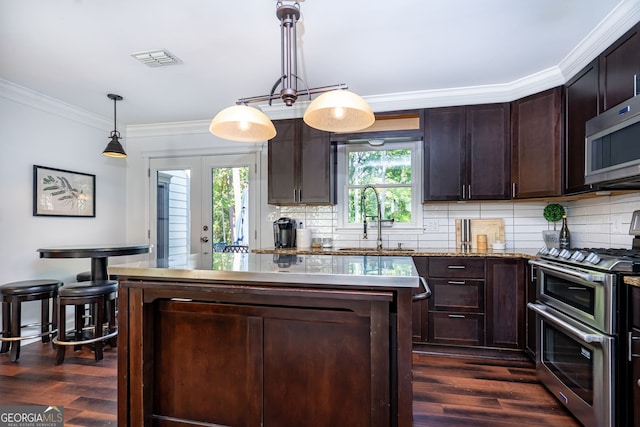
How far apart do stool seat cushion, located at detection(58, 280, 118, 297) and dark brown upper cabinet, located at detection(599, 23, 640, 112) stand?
3.96 metres

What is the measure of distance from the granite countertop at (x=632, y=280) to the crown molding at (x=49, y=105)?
15.8 ft

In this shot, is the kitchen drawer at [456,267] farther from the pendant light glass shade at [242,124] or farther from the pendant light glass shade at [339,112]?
the pendant light glass shade at [242,124]

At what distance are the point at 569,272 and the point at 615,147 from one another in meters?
0.78

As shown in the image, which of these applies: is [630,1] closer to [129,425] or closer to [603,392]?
[603,392]

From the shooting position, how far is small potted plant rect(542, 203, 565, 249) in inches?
127

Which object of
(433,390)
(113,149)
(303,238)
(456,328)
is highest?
(113,149)

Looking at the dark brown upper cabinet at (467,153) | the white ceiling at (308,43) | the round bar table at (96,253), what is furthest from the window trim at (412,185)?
the round bar table at (96,253)

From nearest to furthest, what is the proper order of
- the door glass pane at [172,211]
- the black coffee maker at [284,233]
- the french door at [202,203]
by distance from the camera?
the black coffee maker at [284,233] < the french door at [202,203] < the door glass pane at [172,211]

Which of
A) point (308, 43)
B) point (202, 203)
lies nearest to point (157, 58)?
point (308, 43)

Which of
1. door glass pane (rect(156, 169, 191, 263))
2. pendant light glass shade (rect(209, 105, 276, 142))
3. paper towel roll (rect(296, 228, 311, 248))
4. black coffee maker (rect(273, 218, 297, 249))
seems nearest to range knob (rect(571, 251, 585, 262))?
pendant light glass shade (rect(209, 105, 276, 142))

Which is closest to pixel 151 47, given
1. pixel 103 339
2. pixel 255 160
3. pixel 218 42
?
pixel 218 42

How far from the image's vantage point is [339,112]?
73.5 inches

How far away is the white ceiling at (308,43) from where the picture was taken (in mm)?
2121

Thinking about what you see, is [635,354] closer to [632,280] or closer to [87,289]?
[632,280]
